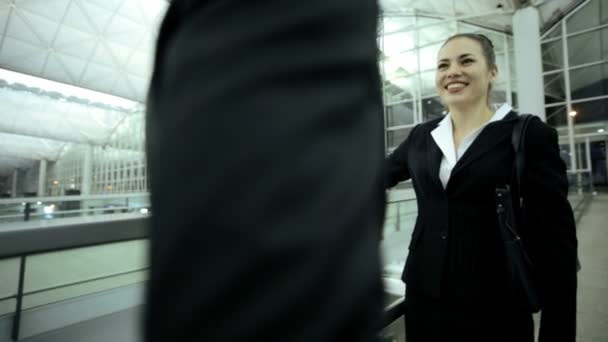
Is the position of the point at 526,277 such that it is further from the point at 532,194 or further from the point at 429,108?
the point at 429,108

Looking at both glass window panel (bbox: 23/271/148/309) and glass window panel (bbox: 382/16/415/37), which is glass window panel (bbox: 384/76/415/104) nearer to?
glass window panel (bbox: 382/16/415/37)

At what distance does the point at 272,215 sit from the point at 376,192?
4.6 inches

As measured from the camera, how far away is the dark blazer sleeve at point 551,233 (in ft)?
4.80

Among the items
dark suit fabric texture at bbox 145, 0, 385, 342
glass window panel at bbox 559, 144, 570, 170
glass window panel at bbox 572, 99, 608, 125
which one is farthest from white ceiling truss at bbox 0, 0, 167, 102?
glass window panel at bbox 559, 144, 570, 170

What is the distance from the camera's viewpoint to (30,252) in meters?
0.64

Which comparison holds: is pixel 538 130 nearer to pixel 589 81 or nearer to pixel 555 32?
pixel 589 81

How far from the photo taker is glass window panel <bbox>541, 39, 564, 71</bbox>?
46.8 feet

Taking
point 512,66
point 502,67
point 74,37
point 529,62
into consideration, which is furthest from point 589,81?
point 74,37

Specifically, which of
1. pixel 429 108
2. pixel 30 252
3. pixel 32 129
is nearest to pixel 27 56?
pixel 32 129

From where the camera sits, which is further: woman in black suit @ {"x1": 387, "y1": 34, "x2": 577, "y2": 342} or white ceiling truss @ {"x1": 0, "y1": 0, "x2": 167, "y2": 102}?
white ceiling truss @ {"x1": 0, "y1": 0, "x2": 167, "y2": 102}

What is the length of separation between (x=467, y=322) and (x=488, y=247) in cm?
36

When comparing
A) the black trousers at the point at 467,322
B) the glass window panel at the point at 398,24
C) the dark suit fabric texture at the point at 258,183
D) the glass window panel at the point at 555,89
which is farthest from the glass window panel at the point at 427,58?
the dark suit fabric texture at the point at 258,183

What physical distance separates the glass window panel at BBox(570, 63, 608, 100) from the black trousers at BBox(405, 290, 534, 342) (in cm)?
1640

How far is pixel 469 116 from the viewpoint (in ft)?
5.88
